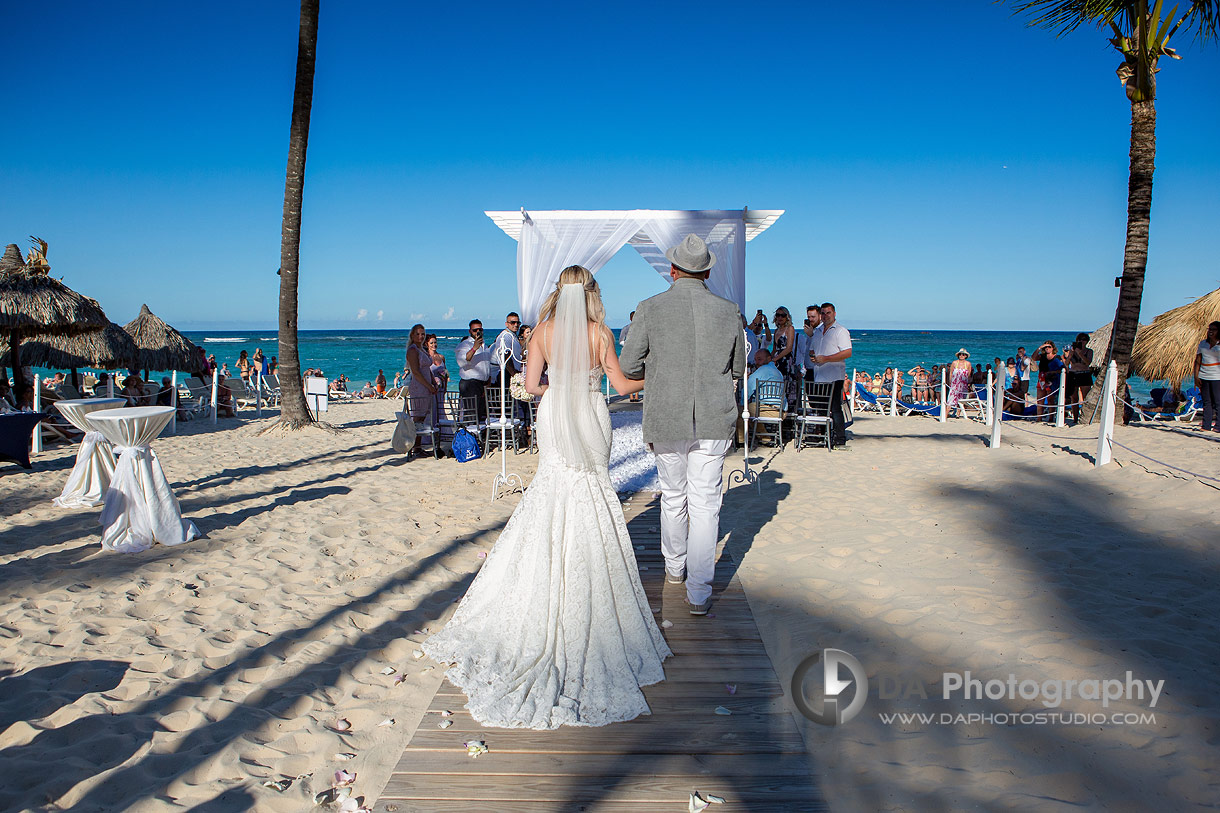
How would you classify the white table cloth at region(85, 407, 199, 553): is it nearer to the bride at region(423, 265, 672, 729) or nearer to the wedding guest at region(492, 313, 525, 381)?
the bride at region(423, 265, 672, 729)

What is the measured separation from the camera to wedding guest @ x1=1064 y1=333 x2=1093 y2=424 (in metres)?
11.6

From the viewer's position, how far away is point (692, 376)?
3.36m

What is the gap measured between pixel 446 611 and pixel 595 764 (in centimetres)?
182

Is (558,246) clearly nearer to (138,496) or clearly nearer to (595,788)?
(138,496)

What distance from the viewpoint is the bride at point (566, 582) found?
280cm

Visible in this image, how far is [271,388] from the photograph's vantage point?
61.2 ft

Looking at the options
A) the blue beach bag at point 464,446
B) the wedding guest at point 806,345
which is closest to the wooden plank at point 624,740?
the blue beach bag at point 464,446

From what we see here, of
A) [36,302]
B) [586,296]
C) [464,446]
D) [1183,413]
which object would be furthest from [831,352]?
[36,302]

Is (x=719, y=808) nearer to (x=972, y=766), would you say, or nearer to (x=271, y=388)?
(x=972, y=766)

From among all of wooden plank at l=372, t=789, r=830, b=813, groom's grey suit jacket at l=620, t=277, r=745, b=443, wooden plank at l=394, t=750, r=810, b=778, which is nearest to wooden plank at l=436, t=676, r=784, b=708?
wooden plank at l=394, t=750, r=810, b=778

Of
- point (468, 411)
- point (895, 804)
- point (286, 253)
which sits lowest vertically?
point (895, 804)

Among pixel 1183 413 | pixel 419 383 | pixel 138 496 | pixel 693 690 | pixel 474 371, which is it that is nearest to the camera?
pixel 693 690

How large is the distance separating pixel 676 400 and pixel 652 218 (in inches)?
314

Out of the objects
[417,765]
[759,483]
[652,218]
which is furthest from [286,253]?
[417,765]
